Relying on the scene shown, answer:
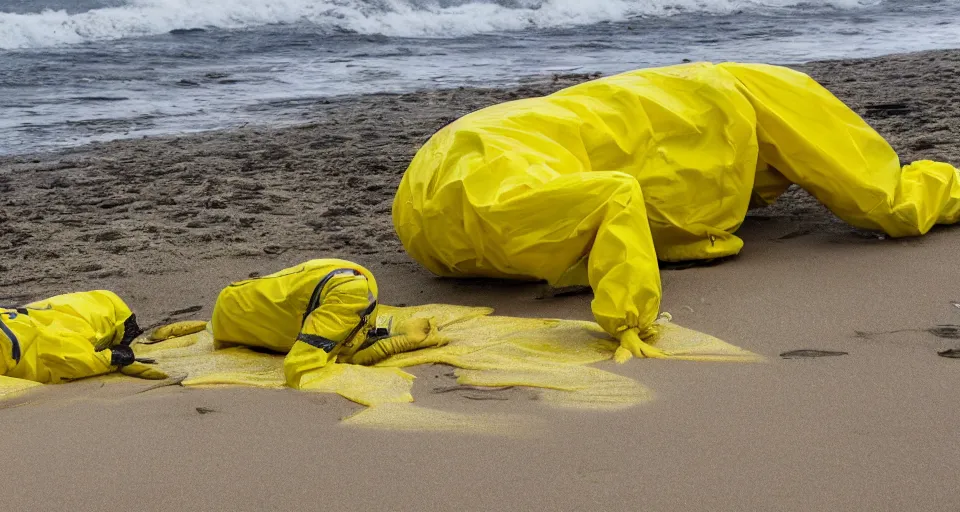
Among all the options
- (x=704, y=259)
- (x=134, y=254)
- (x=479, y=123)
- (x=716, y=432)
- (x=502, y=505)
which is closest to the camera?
(x=502, y=505)

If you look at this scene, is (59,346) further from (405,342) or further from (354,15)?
(354,15)

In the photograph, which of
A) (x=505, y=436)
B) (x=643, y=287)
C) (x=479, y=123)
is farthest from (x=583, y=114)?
(x=505, y=436)

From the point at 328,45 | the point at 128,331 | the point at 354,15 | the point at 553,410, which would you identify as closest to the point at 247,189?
the point at 128,331

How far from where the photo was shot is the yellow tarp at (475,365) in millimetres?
2744

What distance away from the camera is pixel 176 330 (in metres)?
A: 3.95

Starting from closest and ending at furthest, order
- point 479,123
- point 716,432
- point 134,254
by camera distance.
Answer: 1. point 716,432
2. point 479,123
3. point 134,254

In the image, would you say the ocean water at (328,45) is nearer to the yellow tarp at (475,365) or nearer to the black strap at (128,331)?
the black strap at (128,331)

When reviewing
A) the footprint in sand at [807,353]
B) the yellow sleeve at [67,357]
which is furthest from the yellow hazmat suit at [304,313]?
the footprint in sand at [807,353]

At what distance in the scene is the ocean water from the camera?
10539 mm

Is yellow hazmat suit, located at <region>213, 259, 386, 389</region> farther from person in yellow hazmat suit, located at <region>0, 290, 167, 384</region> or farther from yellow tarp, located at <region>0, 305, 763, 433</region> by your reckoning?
person in yellow hazmat suit, located at <region>0, 290, 167, 384</region>

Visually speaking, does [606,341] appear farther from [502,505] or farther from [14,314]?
[14,314]

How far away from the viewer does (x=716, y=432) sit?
2.45 m

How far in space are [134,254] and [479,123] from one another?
2.18 metres

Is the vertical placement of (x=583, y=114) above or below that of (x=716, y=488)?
above
